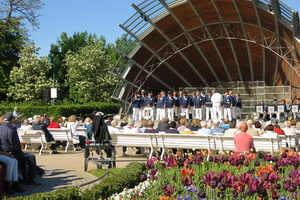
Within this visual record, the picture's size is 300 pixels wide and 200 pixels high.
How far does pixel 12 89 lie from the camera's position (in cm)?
4750

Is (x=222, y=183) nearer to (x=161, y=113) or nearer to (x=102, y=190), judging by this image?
(x=102, y=190)

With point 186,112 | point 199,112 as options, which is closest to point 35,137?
point 186,112

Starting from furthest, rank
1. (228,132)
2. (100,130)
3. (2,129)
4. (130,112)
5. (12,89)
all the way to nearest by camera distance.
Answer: (12,89)
(130,112)
(228,132)
(100,130)
(2,129)

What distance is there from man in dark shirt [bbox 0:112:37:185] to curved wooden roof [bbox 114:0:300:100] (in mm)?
16271

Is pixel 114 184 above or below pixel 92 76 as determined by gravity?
below

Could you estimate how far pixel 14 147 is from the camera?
29.9 ft

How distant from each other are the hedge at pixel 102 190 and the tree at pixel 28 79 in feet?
132

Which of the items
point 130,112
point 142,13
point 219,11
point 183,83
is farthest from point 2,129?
point 183,83

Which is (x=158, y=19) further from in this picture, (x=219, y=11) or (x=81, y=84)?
(x=81, y=84)

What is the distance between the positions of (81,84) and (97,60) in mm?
3544

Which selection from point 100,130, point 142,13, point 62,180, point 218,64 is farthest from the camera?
point 218,64

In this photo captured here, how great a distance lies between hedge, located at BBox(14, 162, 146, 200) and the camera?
5.95m

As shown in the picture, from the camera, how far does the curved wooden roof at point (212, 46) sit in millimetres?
24328

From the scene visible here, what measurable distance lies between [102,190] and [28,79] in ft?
140
